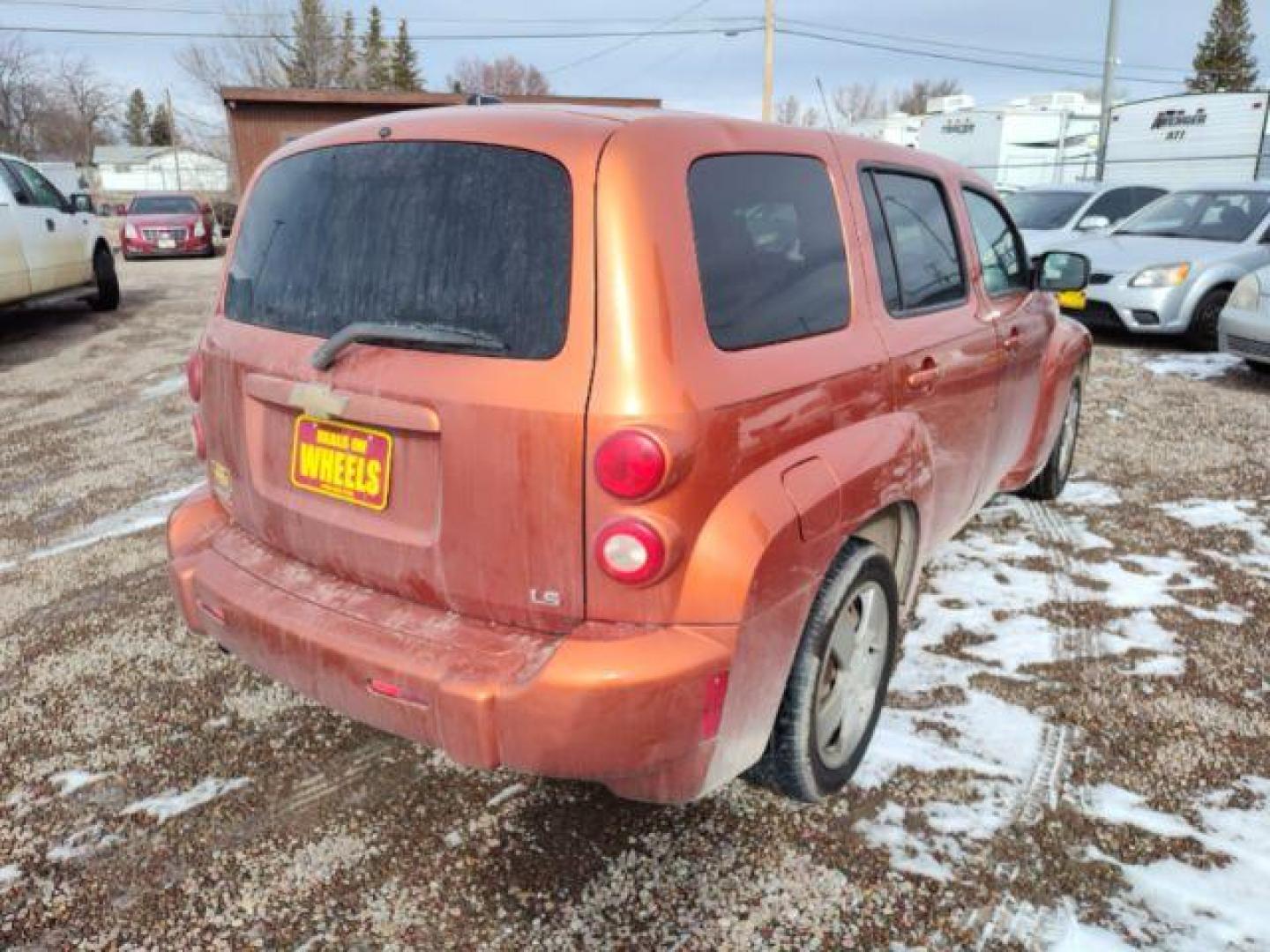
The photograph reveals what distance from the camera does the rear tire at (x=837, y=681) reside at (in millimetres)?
2303

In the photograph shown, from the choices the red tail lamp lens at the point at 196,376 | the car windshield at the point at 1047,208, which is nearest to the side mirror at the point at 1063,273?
the red tail lamp lens at the point at 196,376

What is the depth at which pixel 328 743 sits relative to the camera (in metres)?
2.86

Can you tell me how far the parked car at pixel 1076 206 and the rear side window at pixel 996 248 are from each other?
804cm

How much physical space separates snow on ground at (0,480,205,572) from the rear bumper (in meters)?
2.41

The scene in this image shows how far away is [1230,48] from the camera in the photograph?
5172cm

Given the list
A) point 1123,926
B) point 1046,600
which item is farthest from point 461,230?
point 1046,600

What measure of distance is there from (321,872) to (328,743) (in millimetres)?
590

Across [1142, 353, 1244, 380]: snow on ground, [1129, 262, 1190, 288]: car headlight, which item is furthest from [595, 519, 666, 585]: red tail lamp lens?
[1129, 262, 1190, 288]: car headlight

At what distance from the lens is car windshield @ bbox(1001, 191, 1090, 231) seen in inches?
468

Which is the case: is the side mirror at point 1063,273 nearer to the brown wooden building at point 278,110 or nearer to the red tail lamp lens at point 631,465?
the red tail lamp lens at point 631,465

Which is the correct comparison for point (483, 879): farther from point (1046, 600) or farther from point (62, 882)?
point (1046, 600)

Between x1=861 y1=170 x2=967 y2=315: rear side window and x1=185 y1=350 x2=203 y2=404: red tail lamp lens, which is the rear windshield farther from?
x1=861 y1=170 x2=967 y2=315: rear side window

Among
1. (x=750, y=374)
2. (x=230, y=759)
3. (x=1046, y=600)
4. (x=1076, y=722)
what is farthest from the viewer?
(x=1046, y=600)

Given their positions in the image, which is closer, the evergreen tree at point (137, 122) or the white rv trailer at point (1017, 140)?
the white rv trailer at point (1017, 140)
